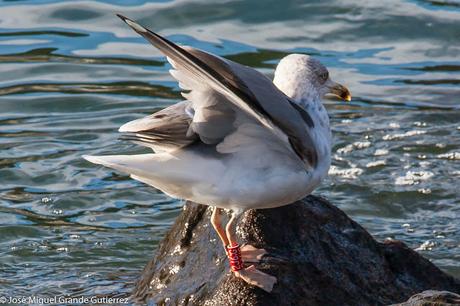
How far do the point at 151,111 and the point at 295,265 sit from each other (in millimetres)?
5268

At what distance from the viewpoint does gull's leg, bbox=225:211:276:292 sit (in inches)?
212

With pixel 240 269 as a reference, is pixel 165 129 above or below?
above

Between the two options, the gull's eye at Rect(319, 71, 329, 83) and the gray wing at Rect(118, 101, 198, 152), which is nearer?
the gray wing at Rect(118, 101, 198, 152)

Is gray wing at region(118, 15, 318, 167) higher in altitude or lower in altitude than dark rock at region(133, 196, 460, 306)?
higher

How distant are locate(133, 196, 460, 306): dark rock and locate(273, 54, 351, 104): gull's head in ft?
1.96

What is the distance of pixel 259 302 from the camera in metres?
5.39

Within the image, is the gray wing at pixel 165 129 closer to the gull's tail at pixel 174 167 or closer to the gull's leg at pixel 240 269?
the gull's tail at pixel 174 167

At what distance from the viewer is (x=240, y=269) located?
5465 millimetres

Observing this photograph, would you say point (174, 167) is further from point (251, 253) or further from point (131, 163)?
point (251, 253)

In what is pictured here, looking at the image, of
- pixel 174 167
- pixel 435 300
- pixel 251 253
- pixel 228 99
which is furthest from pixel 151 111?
pixel 435 300

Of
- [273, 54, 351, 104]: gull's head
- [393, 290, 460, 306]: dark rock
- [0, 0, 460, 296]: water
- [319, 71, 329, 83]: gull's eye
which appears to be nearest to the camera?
[393, 290, 460, 306]: dark rock

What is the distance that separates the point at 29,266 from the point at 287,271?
2499 mm

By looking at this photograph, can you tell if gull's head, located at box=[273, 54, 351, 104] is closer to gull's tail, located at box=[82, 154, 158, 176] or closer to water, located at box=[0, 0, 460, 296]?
gull's tail, located at box=[82, 154, 158, 176]

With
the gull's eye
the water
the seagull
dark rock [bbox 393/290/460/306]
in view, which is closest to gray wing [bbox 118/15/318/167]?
the seagull
